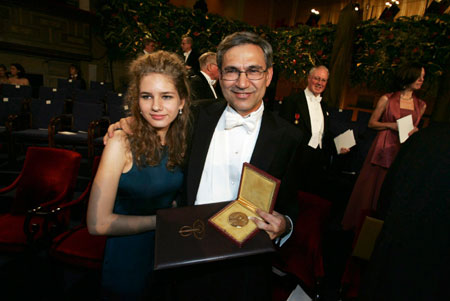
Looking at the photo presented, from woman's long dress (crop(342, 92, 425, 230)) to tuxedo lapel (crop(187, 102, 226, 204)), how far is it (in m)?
2.17

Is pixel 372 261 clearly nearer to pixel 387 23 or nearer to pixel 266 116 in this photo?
pixel 266 116

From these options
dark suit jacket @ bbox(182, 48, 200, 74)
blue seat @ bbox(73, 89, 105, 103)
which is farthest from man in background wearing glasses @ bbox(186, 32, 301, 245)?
blue seat @ bbox(73, 89, 105, 103)

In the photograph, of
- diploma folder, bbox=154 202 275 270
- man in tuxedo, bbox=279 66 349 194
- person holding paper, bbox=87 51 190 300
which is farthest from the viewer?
man in tuxedo, bbox=279 66 349 194

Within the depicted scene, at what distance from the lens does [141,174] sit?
1.35 metres

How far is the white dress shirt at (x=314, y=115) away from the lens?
3.54 meters

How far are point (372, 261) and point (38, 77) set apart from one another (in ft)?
38.5

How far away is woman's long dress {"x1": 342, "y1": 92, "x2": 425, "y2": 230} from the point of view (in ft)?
9.14

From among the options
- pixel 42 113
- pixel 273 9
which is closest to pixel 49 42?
pixel 42 113

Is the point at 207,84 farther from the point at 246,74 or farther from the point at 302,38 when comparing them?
the point at 302,38

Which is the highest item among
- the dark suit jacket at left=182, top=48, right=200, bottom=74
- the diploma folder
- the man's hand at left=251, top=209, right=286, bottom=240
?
the dark suit jacket at left=182, top=48, right=200, bottom=74

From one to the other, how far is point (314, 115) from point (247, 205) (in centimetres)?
286

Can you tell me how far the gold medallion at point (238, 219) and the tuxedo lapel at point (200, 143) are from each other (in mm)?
321

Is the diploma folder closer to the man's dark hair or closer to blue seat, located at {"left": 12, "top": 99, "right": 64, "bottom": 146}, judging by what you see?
the man's dark hair

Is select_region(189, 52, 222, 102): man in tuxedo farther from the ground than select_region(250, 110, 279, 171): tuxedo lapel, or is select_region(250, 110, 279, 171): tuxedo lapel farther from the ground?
select_region(189, 52, 222, 102): man in tuxedo
